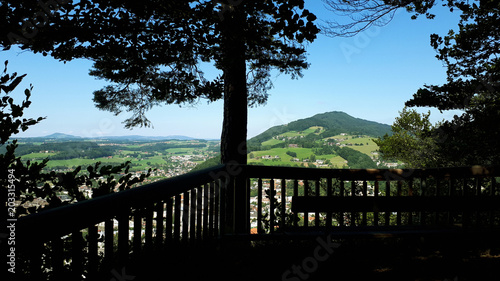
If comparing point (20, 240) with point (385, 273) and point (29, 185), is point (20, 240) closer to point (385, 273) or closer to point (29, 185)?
point (29, 185)

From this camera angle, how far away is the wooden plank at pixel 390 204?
2658mm

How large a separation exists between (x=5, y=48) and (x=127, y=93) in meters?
4.14

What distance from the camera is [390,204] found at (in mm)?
2703

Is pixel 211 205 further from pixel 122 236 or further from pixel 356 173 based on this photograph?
pixel 356 173

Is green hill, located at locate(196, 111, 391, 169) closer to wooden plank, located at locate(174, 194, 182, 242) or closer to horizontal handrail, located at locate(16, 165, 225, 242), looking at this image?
wooden plank, located at locate(174, 194, 182, 242)

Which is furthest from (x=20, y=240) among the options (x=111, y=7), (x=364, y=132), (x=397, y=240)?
(x=364, y=132)

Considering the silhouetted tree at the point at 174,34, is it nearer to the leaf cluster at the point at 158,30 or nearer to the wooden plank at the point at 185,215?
the leaf cluster at the point at 158,30

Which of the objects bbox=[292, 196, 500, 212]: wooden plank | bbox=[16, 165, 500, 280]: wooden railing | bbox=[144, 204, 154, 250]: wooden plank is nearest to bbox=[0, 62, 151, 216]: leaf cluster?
bbox=[16, 165, 500, 280]: wooden railing

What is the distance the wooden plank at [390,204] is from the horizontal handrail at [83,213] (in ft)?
4.45

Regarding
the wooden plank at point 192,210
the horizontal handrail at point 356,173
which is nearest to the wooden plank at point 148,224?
the wooden plank at point 192,210

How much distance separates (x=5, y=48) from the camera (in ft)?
10.7

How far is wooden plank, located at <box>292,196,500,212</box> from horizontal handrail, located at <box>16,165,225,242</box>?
1.36 metres

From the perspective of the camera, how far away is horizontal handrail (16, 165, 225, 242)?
3.00 feet


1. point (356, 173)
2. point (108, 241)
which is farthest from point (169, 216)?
point (356, 173)
